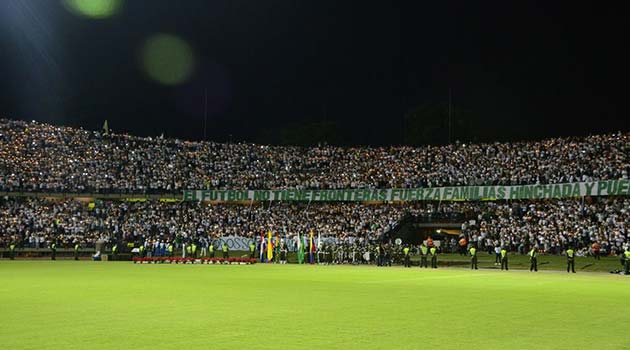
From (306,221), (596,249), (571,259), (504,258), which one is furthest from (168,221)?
(571,259)

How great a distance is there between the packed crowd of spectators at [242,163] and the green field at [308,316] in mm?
33026

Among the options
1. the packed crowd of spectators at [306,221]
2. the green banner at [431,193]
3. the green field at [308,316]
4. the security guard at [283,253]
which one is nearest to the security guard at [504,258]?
the packed crowd of spectators at [306,221]

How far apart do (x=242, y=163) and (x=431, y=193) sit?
22854 millimetres

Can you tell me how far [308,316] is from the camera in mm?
15734

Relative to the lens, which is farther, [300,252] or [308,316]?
[300,252]

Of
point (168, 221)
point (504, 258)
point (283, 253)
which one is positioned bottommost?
point (283, 253)

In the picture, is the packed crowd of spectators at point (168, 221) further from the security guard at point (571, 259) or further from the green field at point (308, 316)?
the green field at point (308, 316)

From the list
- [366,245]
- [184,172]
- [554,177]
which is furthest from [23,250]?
[554,177]

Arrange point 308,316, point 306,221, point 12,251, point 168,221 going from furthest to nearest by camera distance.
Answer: point 168,221 → point 306,221 → point 12,251 → point 308,316

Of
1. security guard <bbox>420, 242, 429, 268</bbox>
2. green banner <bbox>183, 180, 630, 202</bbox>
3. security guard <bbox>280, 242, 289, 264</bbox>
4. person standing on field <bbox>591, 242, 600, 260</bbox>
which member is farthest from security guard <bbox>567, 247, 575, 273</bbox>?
security guard <bbox>280, 242, 289, 264</bbox>

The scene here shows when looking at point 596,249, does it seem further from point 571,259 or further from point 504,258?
point 504,258

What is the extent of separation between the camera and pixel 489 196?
56.3 metres

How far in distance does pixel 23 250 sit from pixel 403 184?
106 feet

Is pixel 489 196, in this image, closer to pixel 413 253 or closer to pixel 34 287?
pixel 413 253
